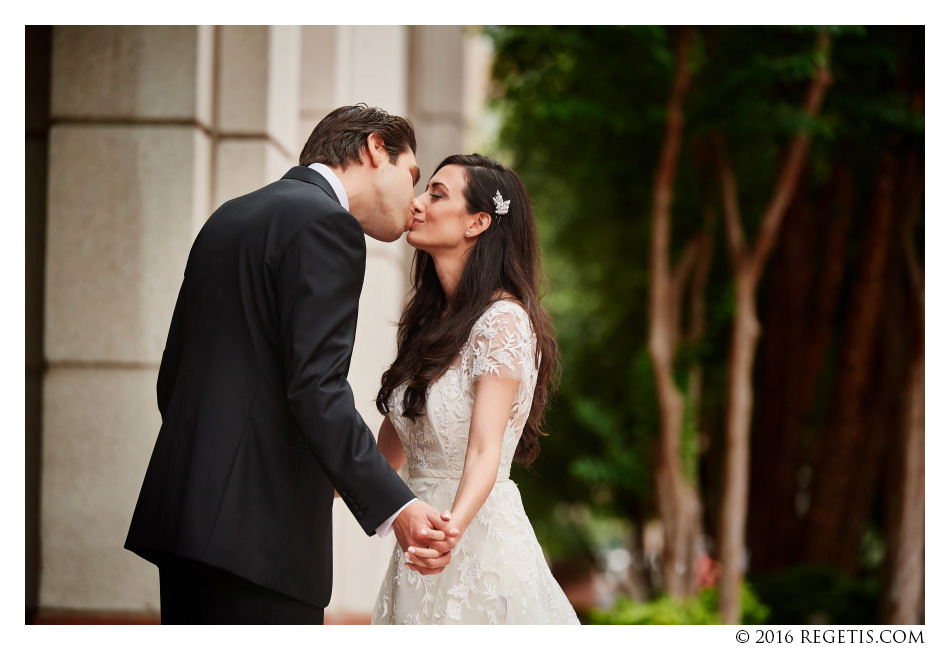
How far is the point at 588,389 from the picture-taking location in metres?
12.7

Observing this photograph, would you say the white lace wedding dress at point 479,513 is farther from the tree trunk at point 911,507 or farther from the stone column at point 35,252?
the tree trunk at point 911,507

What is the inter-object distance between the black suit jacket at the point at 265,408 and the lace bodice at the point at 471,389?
0.41m

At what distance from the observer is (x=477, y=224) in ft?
11.1

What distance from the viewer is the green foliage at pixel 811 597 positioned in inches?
367

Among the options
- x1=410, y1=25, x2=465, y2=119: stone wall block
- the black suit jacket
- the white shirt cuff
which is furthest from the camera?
x1=410, y1=25, x2=465, y2=119: stone wall block

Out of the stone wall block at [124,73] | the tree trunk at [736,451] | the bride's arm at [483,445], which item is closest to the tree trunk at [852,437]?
the tree trunk at [736,451]

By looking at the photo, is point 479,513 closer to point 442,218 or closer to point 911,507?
point 442,218

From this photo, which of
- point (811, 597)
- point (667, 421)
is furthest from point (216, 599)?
point (811, 597)

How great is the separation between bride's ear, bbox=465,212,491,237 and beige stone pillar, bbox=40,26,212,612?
1436mm

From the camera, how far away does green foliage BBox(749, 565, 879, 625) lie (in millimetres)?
9320

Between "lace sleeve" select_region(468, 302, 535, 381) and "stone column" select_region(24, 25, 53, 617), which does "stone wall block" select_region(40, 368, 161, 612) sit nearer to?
"stone column" select_region(24, 25, 53, 617)

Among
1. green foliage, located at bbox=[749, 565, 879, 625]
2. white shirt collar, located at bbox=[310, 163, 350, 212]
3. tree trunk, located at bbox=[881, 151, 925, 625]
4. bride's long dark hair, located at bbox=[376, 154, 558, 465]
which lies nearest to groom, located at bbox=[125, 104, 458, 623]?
white shirt collar, located at bbox=[310, 163, 350, 212]
